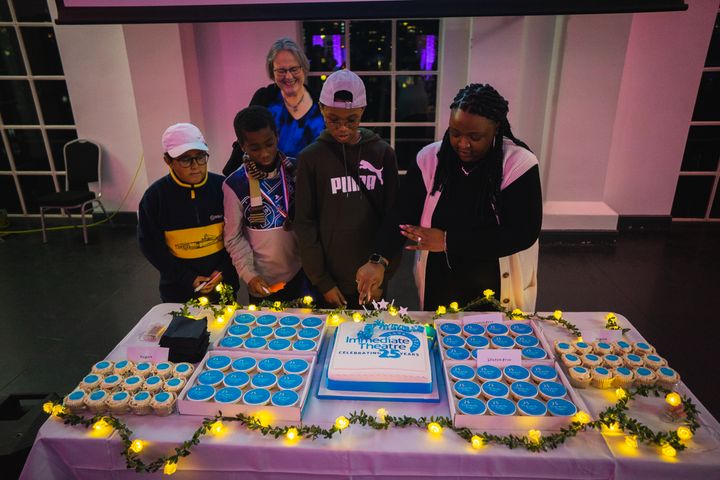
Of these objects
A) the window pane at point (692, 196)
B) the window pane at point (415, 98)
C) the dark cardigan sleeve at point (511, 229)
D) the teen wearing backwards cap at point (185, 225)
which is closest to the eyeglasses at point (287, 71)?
the teen wearing backwards cap at point (185, 225)

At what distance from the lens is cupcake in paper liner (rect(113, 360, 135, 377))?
1437 millimetres

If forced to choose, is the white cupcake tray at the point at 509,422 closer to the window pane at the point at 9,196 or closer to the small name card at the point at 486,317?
the small name card at the point at 486,317

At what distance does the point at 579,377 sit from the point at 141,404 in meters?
1.22

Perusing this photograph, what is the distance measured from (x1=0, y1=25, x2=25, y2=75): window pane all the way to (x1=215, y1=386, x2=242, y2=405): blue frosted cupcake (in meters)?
5.18

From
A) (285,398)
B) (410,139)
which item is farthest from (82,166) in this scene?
(285,398)

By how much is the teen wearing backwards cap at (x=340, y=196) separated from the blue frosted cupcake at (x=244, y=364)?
0.59 metres

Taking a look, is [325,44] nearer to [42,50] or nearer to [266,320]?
[42,50]

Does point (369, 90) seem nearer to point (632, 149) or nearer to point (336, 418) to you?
point (632, 149)

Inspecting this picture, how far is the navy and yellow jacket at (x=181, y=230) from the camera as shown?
6.53ft

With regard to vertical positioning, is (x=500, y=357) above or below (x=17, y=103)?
below

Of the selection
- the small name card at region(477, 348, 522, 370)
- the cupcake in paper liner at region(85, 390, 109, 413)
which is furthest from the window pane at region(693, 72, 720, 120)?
the cupcake in paper liner at region(85, 390, 109, 413)

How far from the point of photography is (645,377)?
4.58 feet

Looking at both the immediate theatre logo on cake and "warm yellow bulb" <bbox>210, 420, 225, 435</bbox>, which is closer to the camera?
"warm yellow bulb" <bbox>210, 420, 225, 435</bbox>

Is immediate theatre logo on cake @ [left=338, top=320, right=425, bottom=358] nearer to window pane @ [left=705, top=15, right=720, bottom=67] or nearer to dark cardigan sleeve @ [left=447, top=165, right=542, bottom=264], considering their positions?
dark cardigan sleeve @ [left=447, top=165, right=542, bottom=264]
